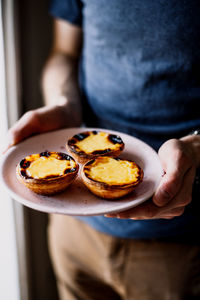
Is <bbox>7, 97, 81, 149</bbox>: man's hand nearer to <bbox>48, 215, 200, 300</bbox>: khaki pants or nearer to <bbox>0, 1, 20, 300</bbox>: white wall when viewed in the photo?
<bbox>0, 1, 20, 300</bbox>: white wall

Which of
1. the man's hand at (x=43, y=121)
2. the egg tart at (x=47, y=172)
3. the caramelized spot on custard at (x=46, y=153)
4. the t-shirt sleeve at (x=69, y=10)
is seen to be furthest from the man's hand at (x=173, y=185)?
the t-shirt sleeve at (x=69, y=10)

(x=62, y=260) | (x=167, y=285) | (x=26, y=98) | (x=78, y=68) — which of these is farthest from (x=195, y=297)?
(x=26, y=98)

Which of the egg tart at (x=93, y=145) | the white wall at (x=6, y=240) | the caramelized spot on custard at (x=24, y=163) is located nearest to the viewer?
the caramelized spot on custard at (x=24, y=163)

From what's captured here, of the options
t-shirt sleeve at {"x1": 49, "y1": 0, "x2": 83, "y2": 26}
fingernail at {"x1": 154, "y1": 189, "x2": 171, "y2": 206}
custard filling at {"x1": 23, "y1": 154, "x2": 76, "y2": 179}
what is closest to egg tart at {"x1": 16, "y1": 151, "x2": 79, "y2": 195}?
custard filling at {"x1": 23, "y1": 154, "x2": 76, "y2": 179}

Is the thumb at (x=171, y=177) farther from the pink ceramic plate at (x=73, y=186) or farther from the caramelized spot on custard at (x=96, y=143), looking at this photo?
the caramelized spot on custard at (x=96, y=143)

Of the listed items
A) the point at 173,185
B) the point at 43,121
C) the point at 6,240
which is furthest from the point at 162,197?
the point at 6,240
